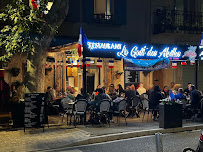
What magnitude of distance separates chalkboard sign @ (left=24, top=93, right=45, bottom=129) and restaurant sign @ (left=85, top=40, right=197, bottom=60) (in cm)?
281

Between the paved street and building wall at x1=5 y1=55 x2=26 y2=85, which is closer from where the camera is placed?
the paved street

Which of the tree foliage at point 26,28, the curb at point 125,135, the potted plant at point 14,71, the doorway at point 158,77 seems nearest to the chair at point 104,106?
the curb at point 125,135

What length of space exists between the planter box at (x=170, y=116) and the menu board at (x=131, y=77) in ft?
27.5

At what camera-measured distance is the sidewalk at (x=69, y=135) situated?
823cm

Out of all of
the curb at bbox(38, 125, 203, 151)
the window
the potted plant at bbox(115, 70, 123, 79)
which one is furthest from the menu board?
the curb at bbox(38, 125, 203, 151)

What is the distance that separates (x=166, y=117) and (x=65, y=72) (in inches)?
393

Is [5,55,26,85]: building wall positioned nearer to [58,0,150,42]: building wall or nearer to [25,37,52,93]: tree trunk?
[58,0,150,42]: building wall

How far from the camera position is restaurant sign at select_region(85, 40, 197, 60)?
12.1 m

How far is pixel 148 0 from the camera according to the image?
1961cm

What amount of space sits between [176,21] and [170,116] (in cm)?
1072

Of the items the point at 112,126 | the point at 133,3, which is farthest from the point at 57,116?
the point at 133,3

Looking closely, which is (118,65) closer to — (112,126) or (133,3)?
(133,3)

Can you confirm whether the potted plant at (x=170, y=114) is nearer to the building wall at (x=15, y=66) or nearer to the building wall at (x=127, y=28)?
the building wall at (x=127, y=28)

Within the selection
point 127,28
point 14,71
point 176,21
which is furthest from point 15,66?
point 176,21
